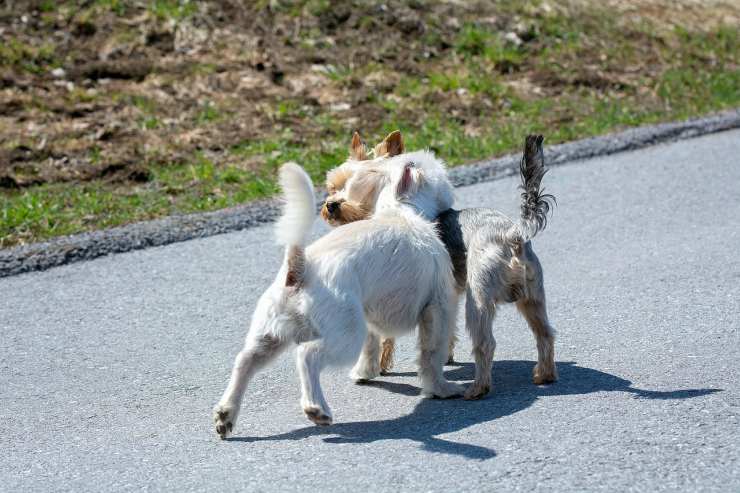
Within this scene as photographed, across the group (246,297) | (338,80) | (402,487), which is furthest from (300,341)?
(338,80)

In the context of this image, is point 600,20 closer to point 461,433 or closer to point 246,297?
point 246,297

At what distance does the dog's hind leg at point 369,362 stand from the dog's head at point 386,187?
26.3 inches

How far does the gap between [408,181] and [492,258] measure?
2.35 ft

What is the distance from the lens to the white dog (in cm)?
489

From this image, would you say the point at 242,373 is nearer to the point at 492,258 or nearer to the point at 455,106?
the point at 492,258

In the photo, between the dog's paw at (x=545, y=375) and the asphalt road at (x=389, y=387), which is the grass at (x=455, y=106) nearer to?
the asphalt road at (x=389, y=387)

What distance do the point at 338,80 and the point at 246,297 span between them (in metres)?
5.52

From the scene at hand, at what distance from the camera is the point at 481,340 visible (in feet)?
17.6

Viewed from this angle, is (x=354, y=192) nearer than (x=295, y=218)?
No

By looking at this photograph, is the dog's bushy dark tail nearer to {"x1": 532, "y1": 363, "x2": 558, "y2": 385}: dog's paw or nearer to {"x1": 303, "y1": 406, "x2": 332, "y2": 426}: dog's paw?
{"x1": 532, "y1": 363, "x2": 558, "y2": 385}: dog's paw

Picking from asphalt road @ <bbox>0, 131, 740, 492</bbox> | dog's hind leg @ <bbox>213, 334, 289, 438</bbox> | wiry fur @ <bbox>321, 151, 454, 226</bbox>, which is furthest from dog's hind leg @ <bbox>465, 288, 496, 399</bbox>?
dog's hind leg @ <bbox>213, 334, 289, 438</bbox>

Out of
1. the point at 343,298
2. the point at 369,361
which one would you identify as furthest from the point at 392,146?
the point at 343,298

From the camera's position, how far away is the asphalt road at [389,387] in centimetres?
452

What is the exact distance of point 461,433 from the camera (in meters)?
4.91
